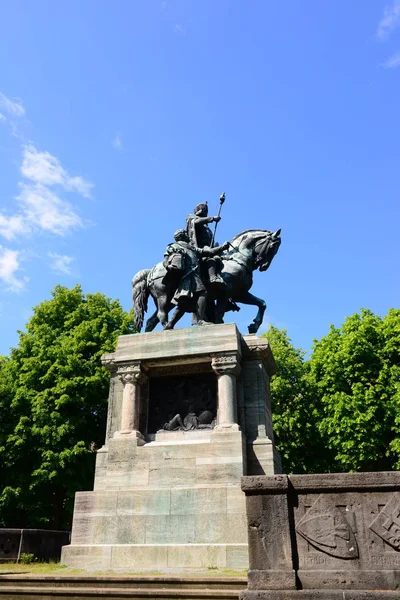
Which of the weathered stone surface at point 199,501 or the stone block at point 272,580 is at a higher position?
the weathered stone surface at point 199,501

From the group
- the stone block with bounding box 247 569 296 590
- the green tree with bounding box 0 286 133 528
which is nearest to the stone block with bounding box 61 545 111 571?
the stone block with bounding box 247 569 296 590

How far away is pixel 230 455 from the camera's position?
36.8 feet

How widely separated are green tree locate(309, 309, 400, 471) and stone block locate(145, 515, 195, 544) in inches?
614

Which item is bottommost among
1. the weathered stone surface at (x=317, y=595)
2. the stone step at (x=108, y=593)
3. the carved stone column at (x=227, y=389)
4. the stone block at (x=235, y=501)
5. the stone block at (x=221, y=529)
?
the weathered stone surface at (x=317, y=595)

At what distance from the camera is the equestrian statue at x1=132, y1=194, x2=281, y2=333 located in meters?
13.9

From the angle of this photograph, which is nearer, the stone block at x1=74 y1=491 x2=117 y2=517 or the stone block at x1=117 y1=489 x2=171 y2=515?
the stone block at x1=117 y1=489 x2=171 y2=515

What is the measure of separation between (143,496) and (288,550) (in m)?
6.24

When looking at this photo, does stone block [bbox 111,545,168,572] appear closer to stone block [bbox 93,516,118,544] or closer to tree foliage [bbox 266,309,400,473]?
stone block [bbox 93,516,118,544]

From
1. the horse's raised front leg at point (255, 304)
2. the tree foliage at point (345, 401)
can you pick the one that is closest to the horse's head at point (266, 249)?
the horse's raised front leg at point (255, 304)

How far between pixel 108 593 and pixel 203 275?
27.4 ft

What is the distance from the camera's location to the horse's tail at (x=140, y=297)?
48.6 ft

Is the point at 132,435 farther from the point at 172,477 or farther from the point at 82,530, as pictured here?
the point at 82,530

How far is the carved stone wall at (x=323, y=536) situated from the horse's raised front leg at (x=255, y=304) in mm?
Answer: 8570

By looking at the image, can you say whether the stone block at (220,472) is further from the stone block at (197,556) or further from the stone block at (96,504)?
the stone block at (96,504)
